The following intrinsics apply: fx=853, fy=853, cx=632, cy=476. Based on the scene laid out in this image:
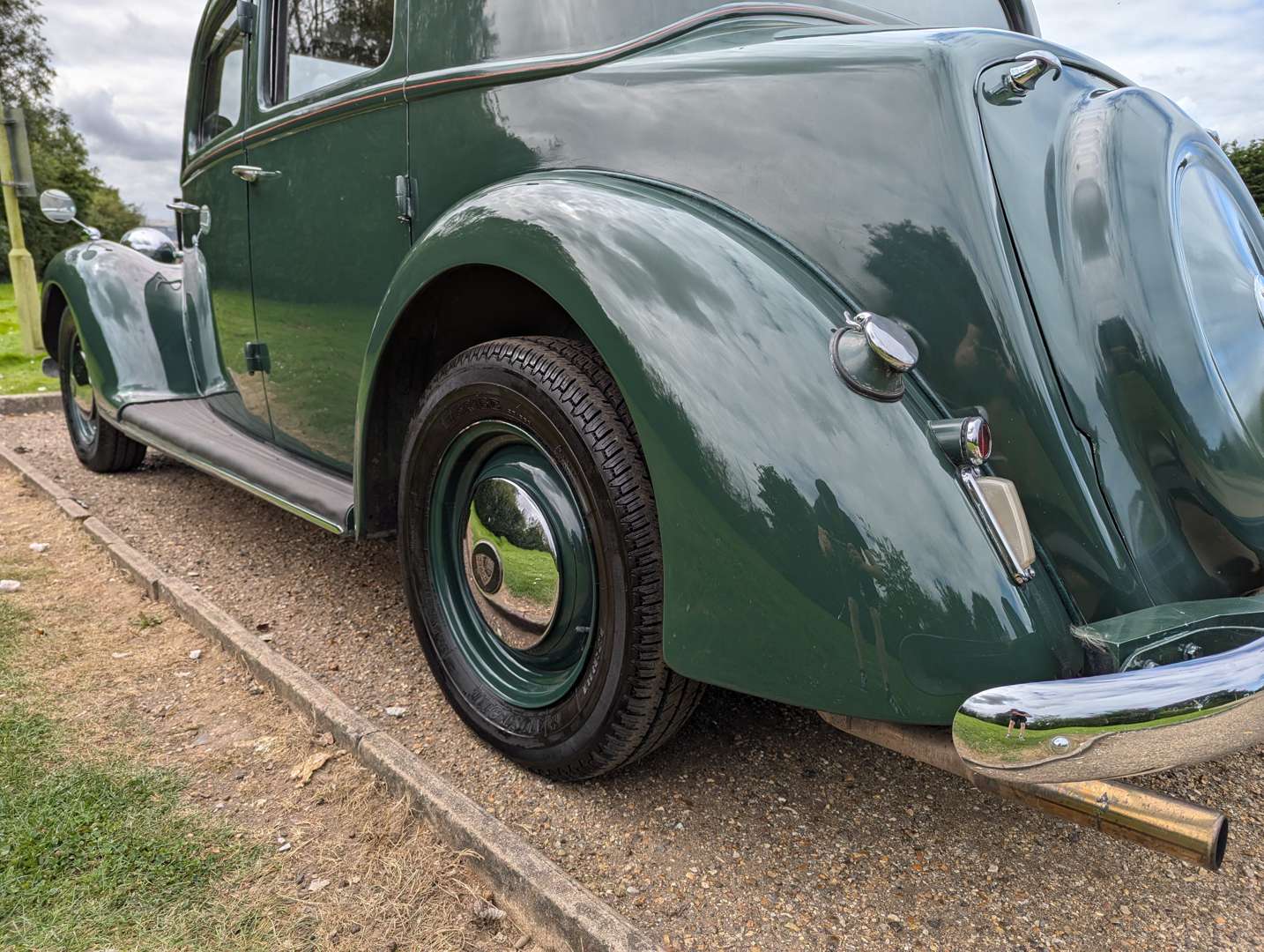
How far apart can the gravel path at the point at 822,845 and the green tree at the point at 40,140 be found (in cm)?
2684

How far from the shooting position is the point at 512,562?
1.91m

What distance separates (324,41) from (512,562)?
2.00m

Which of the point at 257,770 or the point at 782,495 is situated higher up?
the point at 782,495

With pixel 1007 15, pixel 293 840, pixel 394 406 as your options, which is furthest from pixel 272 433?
pixel 1007 15

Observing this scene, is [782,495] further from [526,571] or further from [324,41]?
[324,41]

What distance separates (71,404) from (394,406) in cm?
358

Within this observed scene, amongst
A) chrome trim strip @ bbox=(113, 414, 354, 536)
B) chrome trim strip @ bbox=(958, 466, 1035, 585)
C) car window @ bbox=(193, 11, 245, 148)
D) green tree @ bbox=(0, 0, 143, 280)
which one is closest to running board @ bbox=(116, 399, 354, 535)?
chrome trim strip @ bbox=(113, 414, 354, 536)

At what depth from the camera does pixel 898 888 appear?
63.8 inches

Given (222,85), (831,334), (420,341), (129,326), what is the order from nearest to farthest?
(831,334) → (420,341) → (222,85) → (129,326)

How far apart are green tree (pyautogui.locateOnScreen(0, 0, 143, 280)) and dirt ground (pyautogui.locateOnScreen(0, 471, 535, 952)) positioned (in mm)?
25284

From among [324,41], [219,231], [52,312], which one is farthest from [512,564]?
[52,312]

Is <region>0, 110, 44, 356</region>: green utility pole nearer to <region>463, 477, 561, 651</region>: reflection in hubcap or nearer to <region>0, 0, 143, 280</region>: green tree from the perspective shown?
<region>463, 477, 561, 651</region>: reflection in hubcap

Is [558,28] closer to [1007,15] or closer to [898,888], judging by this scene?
[1007,15]

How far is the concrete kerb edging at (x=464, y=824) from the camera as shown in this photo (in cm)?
147
